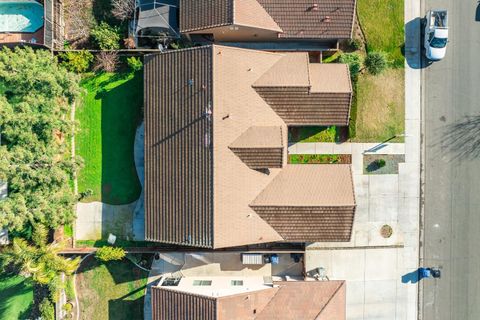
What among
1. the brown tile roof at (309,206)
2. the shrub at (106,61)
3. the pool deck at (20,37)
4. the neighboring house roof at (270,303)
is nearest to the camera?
the neighboring house roof at (270,303)

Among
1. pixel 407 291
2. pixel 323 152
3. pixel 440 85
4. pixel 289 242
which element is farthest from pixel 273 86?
pixel 407 291

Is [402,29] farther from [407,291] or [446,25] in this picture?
[407,291]

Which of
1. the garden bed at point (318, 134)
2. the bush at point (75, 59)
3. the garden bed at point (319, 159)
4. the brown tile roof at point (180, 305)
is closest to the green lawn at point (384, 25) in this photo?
the garden bed at point (318, 134)

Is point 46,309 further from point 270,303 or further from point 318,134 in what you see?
point 318,134

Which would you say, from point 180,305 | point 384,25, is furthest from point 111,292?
point 384,25

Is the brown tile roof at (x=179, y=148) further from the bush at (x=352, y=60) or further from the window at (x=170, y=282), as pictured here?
the bush at (x=352, y=60)

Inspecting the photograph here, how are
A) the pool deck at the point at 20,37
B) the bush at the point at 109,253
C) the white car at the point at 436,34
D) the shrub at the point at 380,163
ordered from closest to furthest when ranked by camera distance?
the bush at the point at 109,253 < the white car at the point at 436,34 < the pool deck at the point at 20,37 < the shrub at the point at 380,163

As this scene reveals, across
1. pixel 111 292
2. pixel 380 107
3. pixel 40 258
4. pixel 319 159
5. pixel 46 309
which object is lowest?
pixel 46 309

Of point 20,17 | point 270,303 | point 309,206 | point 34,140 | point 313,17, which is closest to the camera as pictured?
point 34,140

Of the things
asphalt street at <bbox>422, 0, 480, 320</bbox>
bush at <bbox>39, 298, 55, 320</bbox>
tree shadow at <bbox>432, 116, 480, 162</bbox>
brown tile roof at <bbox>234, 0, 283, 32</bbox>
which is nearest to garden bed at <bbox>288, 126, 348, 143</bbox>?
asphalt street at <bbox>422, 0, 480, 320</bbox>
